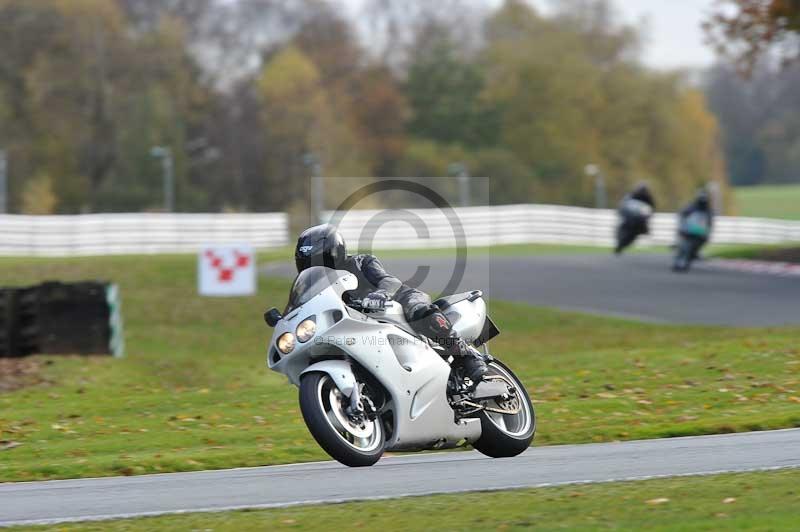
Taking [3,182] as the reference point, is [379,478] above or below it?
below

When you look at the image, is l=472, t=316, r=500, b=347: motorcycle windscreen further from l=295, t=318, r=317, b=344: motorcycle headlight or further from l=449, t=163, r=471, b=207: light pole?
l=449, t=163, r=471, b=207: light pole

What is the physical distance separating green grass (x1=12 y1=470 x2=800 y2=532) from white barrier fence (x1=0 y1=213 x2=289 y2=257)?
32.6 meters

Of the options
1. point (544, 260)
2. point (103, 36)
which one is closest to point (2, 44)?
point (103, 36)

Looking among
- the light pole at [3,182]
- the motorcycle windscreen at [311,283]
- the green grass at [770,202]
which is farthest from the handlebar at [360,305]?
the green grass at [770,202]

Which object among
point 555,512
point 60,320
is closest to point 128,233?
point 60,320

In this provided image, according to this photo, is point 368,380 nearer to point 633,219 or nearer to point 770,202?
point 633,219

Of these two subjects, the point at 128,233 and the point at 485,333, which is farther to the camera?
the point at 128,233

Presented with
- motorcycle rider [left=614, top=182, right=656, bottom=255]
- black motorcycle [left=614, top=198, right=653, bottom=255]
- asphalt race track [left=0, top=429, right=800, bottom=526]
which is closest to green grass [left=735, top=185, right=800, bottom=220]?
black motorcycle [left=614, top=198, right=653, bottom=255]

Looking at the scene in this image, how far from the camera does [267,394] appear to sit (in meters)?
15.0

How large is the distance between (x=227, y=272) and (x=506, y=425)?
16111 mm

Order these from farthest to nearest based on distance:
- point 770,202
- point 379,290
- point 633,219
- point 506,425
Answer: point 770,202 < point 633,219 < point 506,425 < point 379,290

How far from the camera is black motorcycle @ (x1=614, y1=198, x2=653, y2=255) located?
109 ft

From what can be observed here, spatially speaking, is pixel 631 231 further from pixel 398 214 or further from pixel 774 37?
pixel 398 214

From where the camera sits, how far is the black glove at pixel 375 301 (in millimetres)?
8727
